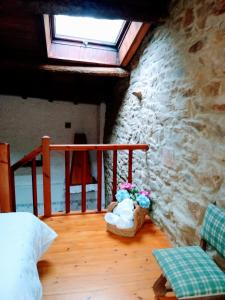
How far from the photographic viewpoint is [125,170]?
12.9 feet

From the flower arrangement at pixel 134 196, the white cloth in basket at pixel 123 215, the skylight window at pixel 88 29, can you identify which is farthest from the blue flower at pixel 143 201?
the skylight window at pixel 88 29

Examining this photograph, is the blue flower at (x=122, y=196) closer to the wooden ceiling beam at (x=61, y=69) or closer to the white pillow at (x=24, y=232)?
the white pillow at (x=24, y=232)

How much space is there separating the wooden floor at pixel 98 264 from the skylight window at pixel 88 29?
251 cm

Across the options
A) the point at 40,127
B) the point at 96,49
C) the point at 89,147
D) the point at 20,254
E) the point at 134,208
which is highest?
the point at 96,49

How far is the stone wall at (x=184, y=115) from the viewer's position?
1.68 m

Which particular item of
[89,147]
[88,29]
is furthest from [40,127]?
[89,147]

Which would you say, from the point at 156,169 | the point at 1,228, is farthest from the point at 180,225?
the point at 1,228

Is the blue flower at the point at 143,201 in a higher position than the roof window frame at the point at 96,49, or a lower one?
lower

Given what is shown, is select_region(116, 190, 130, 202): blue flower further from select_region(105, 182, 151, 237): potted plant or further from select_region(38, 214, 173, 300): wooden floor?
select_region(38, 214, 173, 300): wooden floor

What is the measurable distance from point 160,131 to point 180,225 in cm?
101

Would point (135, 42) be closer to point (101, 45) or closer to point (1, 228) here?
point (101, 45)

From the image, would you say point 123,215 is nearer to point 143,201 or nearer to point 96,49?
point 143,201

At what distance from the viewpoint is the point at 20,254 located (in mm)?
1291

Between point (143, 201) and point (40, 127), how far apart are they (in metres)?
3.62
